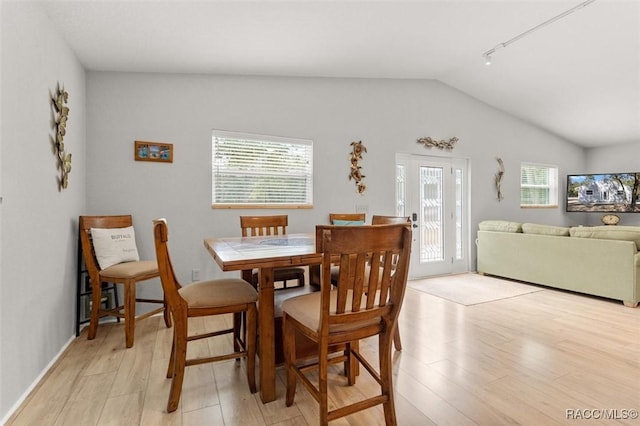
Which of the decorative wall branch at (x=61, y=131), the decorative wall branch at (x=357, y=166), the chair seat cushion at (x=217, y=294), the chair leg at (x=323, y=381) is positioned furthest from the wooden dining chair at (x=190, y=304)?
the decorative wall branch at (x=357, y=166)

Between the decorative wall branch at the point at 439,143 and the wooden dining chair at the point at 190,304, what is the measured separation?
375 centimetres

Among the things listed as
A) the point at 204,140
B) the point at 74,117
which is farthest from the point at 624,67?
the point at 74,117

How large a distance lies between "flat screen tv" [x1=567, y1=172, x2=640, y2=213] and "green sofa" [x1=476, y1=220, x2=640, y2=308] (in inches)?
119

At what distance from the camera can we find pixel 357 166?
13.8ft

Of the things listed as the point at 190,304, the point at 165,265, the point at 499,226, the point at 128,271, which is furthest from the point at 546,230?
the point at 128,271

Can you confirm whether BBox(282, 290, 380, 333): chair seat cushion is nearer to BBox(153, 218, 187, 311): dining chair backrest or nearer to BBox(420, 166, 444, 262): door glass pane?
BBox(153, 218, 187, 311): dining chair backrest

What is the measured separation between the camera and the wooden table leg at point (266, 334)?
1.73 m

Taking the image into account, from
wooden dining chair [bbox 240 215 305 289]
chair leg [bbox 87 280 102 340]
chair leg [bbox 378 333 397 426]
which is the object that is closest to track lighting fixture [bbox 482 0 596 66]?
wooden dining chair [bbox 240 215 305 289]

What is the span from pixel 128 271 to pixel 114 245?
1.19 feet

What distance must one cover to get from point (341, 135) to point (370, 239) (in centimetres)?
298

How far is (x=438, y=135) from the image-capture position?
190 inches

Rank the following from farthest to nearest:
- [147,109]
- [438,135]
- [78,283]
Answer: [438,135], [147,109], [78,283]

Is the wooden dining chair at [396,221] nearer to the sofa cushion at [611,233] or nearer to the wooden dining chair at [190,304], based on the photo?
the wooden dining chair at [190,304]

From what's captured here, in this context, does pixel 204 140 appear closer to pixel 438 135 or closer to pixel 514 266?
pixel 438 135
